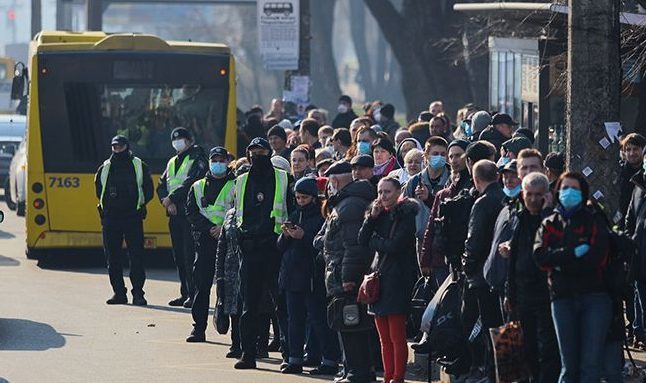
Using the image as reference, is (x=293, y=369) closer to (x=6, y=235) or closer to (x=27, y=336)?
(x=27, y=336)

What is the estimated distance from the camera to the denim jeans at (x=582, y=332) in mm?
10375

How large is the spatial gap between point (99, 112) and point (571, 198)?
12402mm

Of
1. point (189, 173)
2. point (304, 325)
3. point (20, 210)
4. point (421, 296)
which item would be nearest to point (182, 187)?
point (189, 173)

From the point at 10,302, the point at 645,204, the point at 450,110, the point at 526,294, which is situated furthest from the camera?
the point at 450,110

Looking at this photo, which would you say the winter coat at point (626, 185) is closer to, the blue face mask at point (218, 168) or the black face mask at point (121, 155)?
the blue face mask at point (218, 168)

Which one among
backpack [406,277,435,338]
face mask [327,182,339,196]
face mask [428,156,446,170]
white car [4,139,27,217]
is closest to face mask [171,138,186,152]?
face mask [428,156,446,170]

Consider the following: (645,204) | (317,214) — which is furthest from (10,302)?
(645,204)

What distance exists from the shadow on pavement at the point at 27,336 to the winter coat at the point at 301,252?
7.87 ft

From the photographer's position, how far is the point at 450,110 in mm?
33031

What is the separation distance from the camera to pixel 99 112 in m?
22.0

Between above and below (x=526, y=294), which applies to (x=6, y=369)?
below

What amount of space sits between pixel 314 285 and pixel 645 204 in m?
2.52

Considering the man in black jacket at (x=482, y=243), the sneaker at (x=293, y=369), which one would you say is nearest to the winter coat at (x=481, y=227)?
the man in black jacket at (x=482, y=243)

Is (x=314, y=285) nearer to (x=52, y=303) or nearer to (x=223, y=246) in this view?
(x=223, y=246)
